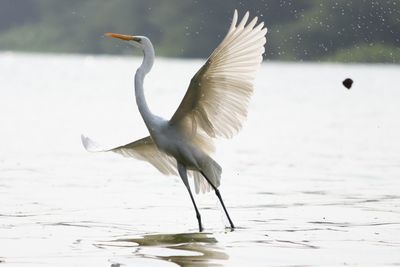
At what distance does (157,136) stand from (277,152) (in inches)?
328

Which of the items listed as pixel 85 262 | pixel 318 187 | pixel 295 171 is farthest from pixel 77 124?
pixel 85 262

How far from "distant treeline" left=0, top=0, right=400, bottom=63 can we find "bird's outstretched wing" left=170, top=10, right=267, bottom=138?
9691cm

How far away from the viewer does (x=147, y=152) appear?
11.5m

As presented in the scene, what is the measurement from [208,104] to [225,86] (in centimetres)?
27

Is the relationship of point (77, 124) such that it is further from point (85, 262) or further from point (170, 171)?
point (85, 262)

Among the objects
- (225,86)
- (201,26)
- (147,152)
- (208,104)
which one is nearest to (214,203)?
(147,152)

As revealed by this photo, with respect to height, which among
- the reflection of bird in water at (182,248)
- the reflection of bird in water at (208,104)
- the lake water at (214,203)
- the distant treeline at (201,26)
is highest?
the distant treeline at (201,26)

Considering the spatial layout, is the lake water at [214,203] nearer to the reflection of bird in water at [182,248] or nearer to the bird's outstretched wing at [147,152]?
the reflection of bird in water at [182,248]

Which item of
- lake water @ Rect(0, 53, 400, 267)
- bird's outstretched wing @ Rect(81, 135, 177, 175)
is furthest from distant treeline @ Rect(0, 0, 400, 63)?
bird's outstretched wing @ Rect(81, 135, 177, 175)

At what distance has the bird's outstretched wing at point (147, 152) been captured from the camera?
11.4m

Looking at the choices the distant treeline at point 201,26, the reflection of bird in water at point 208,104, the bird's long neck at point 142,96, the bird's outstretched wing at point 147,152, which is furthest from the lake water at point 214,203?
the distant treeline at point 201,26

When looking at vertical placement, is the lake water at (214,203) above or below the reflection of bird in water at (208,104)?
below

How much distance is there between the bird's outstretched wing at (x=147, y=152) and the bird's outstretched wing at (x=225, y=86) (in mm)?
894

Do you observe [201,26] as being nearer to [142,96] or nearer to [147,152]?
[147,152]
